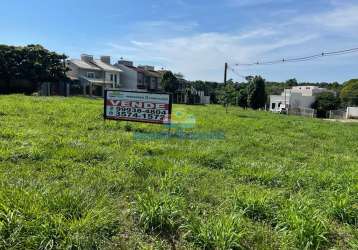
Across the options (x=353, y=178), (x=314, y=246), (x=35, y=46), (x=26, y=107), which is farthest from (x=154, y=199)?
(x=35, y=46)

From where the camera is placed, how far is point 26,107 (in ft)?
50.2

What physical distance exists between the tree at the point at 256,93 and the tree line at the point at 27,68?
90.7ft

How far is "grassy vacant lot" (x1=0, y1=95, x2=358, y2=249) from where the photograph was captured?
3583 millimetres

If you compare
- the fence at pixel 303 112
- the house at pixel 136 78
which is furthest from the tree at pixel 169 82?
the fence at pixel 303 112

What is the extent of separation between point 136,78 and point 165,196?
6307 cm

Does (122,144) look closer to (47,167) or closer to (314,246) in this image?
(47,167)

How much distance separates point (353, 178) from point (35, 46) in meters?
43.6

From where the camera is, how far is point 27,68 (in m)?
39.9

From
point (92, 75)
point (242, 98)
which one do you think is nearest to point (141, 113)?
point (92, 75)

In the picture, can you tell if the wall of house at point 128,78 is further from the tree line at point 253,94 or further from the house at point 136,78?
the tree line at point 253,94

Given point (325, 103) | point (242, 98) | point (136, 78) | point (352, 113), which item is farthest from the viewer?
point (136, 78)

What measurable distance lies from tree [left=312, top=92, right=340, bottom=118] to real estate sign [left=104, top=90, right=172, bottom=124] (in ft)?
187

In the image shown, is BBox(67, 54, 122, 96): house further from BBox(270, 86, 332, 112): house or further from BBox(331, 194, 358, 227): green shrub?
BBox(331, 194, 358, 227): green shrub

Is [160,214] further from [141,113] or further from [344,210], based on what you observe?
[141,113]
